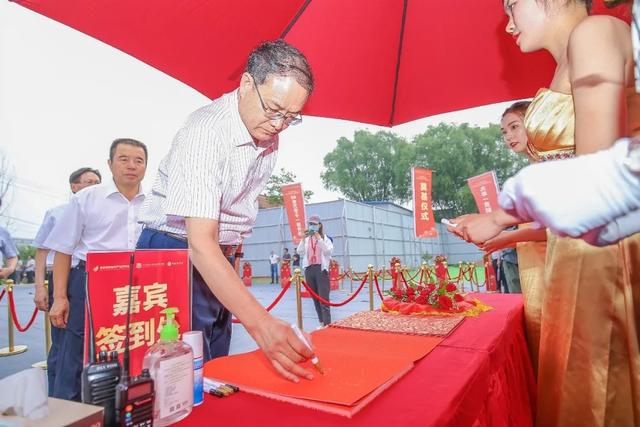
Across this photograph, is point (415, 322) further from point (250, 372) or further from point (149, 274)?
point (149, 274)

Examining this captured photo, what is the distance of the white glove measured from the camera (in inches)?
14.9

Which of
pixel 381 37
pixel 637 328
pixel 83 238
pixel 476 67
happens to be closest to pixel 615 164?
pixel 637 328

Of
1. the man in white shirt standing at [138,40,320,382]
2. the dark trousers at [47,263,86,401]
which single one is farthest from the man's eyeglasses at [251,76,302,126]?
the dark trousers at [47,263,86,401]

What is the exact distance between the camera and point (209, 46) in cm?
179

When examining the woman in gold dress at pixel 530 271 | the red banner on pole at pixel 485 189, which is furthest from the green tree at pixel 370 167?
the woman in gold dress at pixel 530 271

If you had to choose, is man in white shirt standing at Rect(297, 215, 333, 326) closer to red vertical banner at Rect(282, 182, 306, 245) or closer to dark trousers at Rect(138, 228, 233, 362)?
red vertical banner at Rect(282, 182, 306, 245)

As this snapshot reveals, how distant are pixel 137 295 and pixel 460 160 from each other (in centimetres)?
3536

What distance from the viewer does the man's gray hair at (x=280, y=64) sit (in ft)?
4.07

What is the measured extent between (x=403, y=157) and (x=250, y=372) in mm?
36483

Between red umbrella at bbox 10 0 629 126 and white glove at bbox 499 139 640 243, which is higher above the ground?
red umbrella at bbox 10 0 629 126

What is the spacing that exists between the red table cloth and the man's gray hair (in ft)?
3.22

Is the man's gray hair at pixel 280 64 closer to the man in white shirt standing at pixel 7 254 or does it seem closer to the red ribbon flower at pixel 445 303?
the red ribbon flower at pixel 445 303

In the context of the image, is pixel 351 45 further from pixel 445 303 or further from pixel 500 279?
pixel 500 279

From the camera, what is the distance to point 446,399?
0.78 meters
